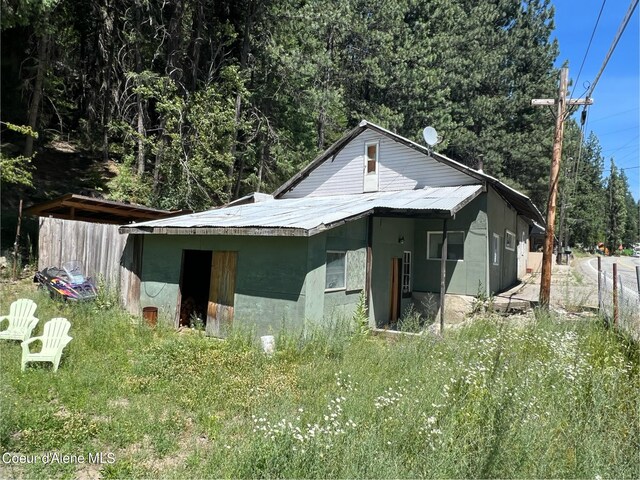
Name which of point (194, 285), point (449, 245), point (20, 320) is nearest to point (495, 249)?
point (449, 245)

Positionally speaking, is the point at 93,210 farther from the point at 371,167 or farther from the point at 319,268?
the point at 371,167

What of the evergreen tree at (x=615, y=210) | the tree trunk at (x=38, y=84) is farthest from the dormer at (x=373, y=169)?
the evergreen tree at (x=615, y=210)

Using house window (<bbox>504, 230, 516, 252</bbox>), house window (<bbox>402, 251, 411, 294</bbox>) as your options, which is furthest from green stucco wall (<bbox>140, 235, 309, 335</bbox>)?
house window (<bbox>504, 230, 516, 252</bbox>)

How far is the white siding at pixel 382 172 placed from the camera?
13.6 m

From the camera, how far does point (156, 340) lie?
8.20 meters

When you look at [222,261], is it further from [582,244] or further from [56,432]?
[582,244]

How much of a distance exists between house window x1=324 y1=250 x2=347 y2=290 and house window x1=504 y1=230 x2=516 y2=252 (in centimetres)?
859

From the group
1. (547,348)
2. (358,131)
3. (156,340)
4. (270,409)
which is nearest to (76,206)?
(156,340)

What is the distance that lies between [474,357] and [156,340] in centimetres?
578

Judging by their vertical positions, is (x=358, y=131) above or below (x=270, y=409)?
above

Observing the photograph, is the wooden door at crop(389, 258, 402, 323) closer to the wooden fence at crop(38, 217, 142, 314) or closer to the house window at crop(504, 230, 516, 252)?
the house window at crop(504, 230, 516, 252)

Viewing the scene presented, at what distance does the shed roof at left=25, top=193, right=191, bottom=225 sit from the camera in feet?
39.9

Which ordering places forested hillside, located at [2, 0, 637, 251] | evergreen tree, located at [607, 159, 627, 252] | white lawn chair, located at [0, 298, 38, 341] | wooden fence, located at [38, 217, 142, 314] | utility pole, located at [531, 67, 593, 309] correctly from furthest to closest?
evergreen tree, located at [607, 159, 627, 252]
forested hillside, located at [2, 0, 637, 251]
wooden fence, located at [38, 217, 142, 314]
utility pole, located at [531, 67, 593, 309]
white lawn chair, located at [0, 298, 38, 341]

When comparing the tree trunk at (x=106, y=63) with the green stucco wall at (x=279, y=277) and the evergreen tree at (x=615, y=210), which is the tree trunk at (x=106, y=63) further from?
the evergreen tree at (x=615, y=210)
